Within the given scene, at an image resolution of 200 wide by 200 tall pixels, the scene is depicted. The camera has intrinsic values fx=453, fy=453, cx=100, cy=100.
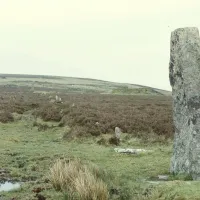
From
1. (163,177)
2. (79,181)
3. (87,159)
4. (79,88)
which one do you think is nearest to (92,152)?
(87,159)

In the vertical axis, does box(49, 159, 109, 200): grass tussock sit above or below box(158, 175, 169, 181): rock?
above

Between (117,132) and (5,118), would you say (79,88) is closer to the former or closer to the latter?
(5,118)

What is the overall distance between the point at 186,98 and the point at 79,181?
4949mm

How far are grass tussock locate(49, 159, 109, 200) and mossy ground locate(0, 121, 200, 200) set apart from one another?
31cm

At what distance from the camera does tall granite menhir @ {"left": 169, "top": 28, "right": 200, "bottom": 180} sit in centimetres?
1378

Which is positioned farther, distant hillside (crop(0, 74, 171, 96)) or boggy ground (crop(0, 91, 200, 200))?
distant hillside (crop(0, 74, 171, 96))

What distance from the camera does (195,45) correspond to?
14.1m

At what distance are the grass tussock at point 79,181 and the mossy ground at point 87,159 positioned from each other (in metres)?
0.31

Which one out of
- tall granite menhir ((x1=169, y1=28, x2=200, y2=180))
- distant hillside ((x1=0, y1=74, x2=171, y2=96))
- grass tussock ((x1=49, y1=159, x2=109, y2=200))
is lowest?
distant hillside ((x1=0, y1=74, x2=171, y2=96))

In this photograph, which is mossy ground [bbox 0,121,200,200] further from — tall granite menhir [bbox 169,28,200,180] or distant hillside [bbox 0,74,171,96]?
distant hillside [bbox 0,74,171,96]

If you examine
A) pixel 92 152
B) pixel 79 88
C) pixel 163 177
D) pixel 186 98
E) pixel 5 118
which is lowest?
pixel 79 88

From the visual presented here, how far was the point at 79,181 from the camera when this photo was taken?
10742 millimetres

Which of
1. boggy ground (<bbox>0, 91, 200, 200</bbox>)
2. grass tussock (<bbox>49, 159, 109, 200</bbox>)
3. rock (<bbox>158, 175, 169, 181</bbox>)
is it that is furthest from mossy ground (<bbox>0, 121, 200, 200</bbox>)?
rock (<bbox>158, 175, 169, 181</bbox>)

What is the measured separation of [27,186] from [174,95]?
536 cm
